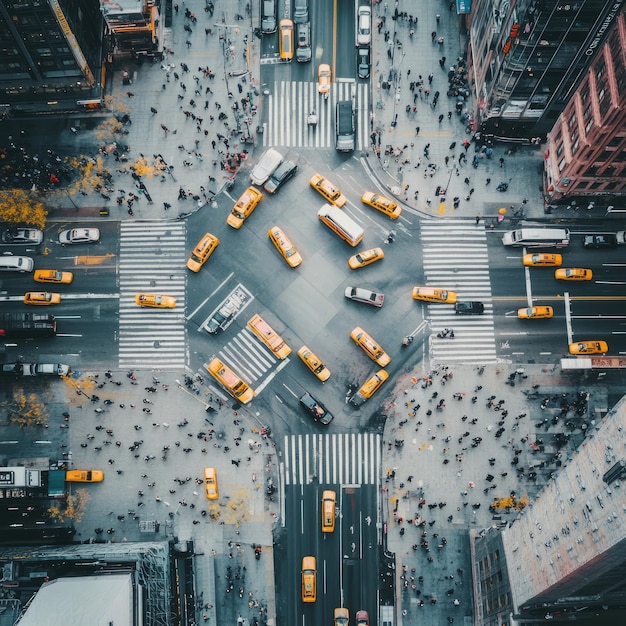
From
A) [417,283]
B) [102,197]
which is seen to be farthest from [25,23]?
[417,283]

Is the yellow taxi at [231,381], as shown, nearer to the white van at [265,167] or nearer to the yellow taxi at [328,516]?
the yellow taxi at [328,516]

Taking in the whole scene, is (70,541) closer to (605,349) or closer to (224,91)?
(224,91)

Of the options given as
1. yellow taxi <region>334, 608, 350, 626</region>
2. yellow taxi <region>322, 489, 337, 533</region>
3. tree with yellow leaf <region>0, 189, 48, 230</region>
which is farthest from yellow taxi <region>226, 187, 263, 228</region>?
yellow taxi <region>334, 608, 350, 626</region>

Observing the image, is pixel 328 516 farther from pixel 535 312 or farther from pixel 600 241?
pixel 600 241

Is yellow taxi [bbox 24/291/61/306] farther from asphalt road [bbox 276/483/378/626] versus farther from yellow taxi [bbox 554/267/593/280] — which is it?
yellow taxi [bbox 554/267/593/280]

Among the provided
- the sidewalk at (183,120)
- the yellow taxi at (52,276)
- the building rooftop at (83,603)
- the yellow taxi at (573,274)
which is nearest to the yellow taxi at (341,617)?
the building rooftop at (83,603)
